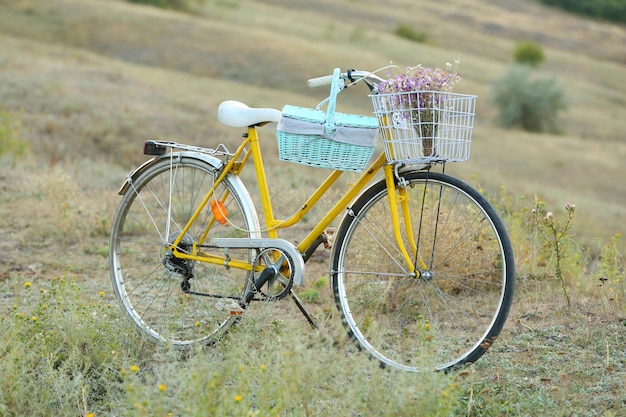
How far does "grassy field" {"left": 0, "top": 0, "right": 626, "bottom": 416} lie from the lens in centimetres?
367

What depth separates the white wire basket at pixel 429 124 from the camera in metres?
3.90

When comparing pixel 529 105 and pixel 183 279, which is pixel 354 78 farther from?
pixel 529 105

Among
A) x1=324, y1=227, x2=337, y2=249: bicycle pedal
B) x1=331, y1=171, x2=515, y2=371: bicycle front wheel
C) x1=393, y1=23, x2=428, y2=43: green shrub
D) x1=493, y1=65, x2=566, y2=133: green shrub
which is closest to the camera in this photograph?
x1=331, y1=171, x2=515, y2=371: bicycle front wheel

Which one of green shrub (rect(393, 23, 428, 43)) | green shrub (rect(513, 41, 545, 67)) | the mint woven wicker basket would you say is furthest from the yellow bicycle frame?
green shrub (rect(513, 41, 545, 67))

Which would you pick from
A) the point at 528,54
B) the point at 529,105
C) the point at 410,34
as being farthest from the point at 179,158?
the point at 528,54

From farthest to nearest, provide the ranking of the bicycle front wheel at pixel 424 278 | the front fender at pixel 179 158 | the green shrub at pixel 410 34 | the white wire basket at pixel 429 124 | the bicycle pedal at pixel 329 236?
the green shrub at pixel 410 34
the front fender at pixel 179 158
the bicycle pedal at pixel 329 236
the bicycle front wheel at pixel 424 278
the white wire basket at pixel 429 124

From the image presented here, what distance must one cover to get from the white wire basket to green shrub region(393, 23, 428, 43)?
5612cm

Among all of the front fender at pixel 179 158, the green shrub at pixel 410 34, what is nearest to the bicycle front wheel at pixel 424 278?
the front fender at pixel 179 158

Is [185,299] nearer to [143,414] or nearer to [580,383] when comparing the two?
[143,414]

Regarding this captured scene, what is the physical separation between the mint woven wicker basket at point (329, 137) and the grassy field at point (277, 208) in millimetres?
832

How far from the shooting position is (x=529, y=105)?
1565 inches

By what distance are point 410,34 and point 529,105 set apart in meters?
21.3

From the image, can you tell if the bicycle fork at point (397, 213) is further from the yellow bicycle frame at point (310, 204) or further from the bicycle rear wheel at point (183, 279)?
the bicycle rear wheel at point (183, 279)

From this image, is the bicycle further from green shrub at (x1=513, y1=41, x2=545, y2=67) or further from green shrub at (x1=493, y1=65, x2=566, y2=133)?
green shrub at (x1=513, y1=41, x2=545, y2=67)
